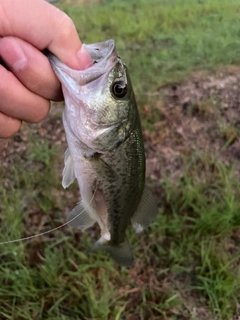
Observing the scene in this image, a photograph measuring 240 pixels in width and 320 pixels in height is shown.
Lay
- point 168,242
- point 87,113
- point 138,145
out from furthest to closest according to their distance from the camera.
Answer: point 168,242 → point 138,145 → point 87,113

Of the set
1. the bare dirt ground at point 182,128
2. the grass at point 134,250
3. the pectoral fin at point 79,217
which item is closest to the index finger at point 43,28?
the pectoral fin at point 79,217

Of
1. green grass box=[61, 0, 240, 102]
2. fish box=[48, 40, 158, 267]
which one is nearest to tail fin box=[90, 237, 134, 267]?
fish box=[48, 40, 158, 267]

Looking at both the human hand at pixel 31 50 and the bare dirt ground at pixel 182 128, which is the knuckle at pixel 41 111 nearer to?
the human hand at pixel 31 50

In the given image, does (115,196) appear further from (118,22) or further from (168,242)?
(118,22)

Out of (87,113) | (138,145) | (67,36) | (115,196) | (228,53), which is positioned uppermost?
(67,36)

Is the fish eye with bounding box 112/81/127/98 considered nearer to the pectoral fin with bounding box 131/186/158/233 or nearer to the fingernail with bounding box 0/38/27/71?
the fingernail with bounding box 0/38/27/71

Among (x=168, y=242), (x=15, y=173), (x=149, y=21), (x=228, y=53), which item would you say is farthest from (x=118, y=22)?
(x=168, y=242)
